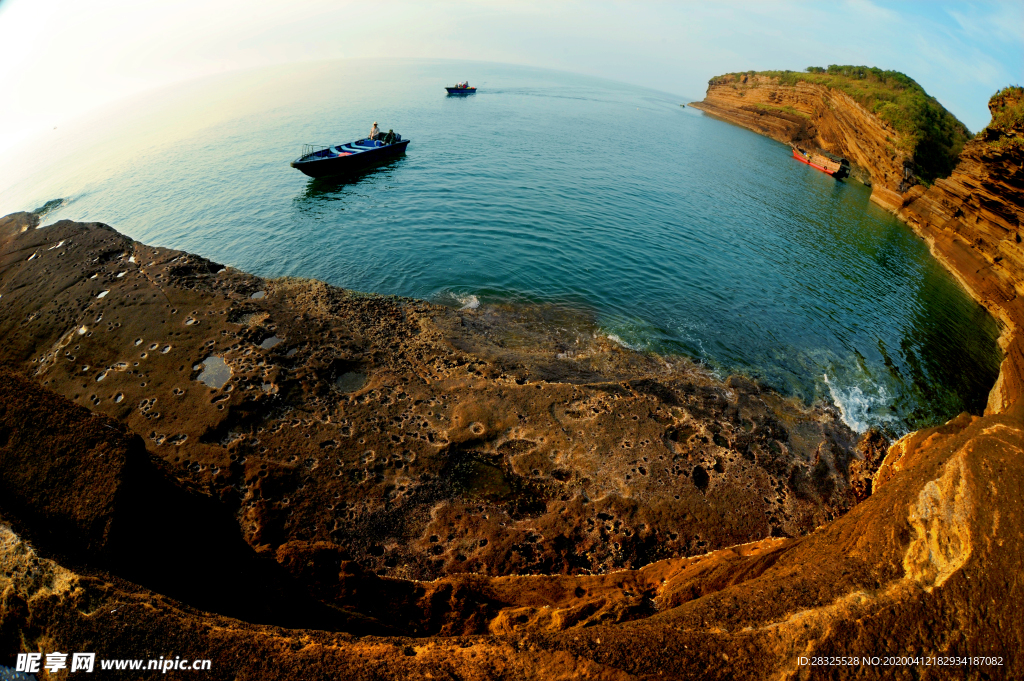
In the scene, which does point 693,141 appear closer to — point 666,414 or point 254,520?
point 666,414

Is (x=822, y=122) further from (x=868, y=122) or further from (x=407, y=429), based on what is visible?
(x=407, y=429)

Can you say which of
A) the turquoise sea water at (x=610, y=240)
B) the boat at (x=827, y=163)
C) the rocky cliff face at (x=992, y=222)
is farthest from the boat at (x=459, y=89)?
the rocky cliff face at (x=992, y=222)

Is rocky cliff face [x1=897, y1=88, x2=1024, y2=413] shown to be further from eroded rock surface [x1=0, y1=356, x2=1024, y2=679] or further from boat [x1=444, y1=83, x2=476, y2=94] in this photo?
boat [x1=444, y1=83, x2=476, y2=94]

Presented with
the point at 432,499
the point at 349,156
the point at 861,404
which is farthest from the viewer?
the point at 349,156

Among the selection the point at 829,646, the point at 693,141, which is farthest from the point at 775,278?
the point at 693,141

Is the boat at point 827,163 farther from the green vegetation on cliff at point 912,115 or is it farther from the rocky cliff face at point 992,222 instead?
the rocky cliff face at point 992,222

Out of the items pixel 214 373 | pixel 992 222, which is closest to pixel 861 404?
pixel 214 373

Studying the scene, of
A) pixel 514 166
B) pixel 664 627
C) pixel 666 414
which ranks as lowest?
pixel 666 414
